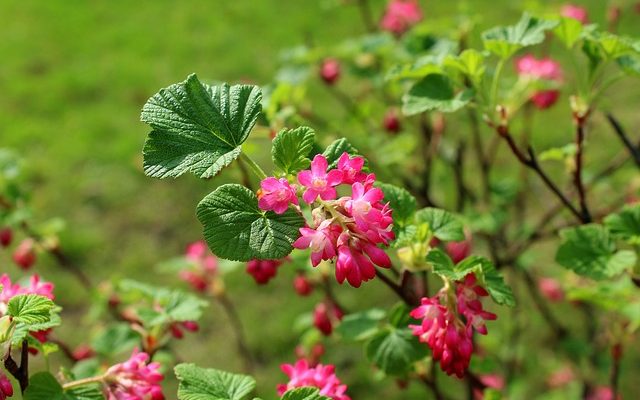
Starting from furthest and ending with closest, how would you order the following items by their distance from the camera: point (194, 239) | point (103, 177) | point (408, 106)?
point (103, 177) < point (194, 239) < point (408, 106)

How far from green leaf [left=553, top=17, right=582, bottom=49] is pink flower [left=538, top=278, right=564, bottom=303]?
1731 mm

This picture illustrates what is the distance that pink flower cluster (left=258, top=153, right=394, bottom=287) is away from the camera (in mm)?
973

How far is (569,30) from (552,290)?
178 cm

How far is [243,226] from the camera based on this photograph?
39.9 inches

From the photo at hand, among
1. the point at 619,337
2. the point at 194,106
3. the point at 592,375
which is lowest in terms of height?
the point at 592,375

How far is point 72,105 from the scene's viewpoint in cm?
492

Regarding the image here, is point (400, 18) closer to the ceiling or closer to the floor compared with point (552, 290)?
closer to the ceiling

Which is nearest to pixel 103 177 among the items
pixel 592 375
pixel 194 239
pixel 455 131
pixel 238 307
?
pixel 194 239

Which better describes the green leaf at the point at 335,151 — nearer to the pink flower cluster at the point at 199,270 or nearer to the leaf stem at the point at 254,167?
the leaf stem at the point at 254,167

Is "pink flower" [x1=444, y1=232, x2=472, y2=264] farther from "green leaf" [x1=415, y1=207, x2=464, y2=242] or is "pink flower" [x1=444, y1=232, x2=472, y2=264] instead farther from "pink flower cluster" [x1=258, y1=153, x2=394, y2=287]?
"pink flower cluster" [x1=258, y1=153, x2=394, y2=287]

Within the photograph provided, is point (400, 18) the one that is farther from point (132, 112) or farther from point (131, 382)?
point (132, 112)

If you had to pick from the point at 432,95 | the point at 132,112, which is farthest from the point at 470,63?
the point at 132,112

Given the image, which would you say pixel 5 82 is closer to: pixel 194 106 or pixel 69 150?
pixel 69 150

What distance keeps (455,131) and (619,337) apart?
8.38 ft
